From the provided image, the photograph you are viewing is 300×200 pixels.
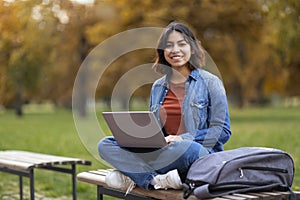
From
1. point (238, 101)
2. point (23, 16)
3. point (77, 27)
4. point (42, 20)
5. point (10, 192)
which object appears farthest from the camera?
point (238, 101)

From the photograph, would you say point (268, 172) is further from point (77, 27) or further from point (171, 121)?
point (77, 27)

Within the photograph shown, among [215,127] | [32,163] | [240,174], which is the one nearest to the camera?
[240,174]

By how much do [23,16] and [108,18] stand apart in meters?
3.26

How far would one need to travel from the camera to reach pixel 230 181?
10.6ft

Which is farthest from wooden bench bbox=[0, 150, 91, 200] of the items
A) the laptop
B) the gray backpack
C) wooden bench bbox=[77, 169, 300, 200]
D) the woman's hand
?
the gray backpack

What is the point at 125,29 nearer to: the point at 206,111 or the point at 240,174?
the point at 206,111

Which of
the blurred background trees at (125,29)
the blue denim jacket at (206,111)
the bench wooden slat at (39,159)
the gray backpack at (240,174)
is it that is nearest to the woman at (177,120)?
the blue denim jacket at (206,111)

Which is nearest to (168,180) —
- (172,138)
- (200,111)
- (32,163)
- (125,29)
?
(172,138)

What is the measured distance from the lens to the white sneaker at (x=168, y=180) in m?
3.49

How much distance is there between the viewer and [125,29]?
2381 centimetres

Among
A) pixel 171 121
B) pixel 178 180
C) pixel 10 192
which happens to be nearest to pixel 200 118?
pixel 171 121

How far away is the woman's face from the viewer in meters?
4.00

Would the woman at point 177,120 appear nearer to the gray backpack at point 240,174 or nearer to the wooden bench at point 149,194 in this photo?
the wooden bench at point 149,194

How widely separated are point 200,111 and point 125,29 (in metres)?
20.2
